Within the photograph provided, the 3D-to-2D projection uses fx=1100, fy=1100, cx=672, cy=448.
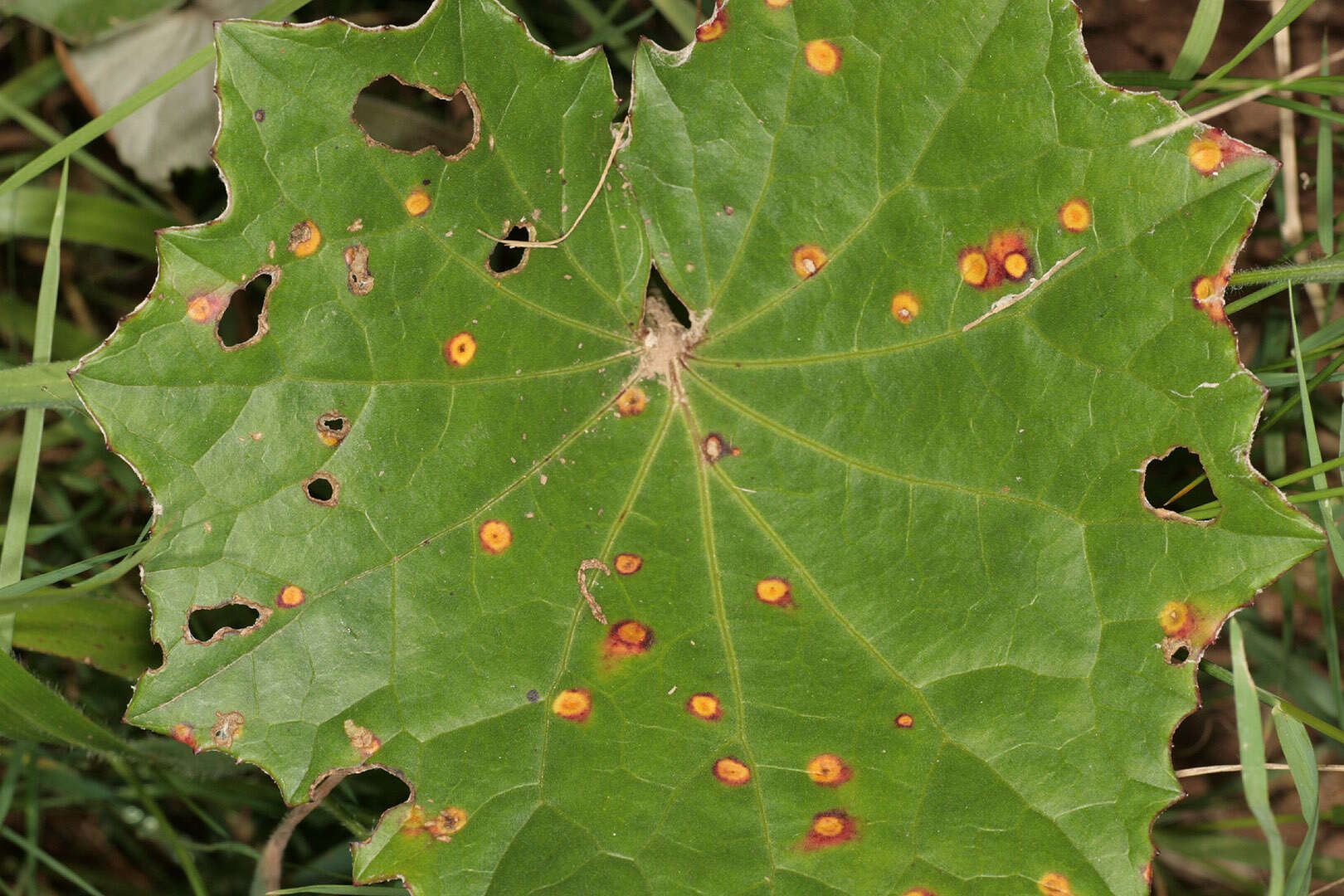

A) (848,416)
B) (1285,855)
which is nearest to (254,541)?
(848,416)

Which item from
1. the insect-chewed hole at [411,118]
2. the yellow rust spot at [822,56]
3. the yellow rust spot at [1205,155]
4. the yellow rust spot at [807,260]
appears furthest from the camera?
the insect-chewed hole at [411,118]

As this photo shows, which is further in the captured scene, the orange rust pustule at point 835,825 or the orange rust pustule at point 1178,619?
the orange rust pustule at point 835,825

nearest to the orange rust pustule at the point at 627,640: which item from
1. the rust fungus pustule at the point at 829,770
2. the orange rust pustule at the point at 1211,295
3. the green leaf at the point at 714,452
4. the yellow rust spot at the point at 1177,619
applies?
the green leaf at the point at 714,452

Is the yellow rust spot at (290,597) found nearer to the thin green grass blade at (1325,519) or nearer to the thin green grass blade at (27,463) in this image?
the thin green grass blade at (27,463)

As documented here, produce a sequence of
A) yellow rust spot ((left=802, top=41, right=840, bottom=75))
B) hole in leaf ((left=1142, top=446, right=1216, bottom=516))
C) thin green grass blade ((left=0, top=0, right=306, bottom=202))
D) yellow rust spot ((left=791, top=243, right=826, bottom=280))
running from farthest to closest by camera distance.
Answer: hole in leaf ((left=1142, top=446, right=1216, bottom=516)), thin green grass blade ((left=0, top=0, right=306, bottom=202)), yellow rust spot ((left=791, top=243, right=826, bottom=280)), yellow rust spot ((left=802, top=41, right=840, bottom=75))

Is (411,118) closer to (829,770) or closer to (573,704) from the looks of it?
(573,704)

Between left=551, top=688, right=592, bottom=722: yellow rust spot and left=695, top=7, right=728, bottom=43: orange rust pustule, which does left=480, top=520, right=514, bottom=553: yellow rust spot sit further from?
left=695, top=7, right=728, bottom=43: orange rust pustule

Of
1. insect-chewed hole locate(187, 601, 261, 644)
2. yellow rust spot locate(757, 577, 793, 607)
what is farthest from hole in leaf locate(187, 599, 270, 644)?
yellow rust spot locate(757, 577, 793, 607)
